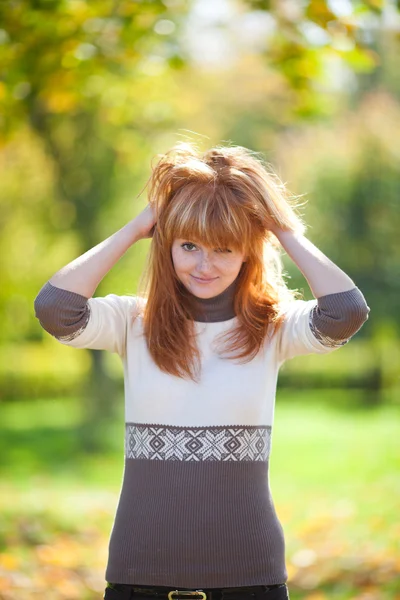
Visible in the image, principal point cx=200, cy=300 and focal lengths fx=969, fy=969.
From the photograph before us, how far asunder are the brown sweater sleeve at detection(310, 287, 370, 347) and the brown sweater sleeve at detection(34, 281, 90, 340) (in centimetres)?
62

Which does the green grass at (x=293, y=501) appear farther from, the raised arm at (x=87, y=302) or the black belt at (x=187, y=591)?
the raised arm at (x=87, y=302)

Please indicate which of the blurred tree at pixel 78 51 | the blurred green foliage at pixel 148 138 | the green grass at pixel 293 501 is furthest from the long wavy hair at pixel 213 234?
the green grass at pixel 293 501

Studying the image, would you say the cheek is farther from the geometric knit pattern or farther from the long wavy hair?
the geometric knit pattern

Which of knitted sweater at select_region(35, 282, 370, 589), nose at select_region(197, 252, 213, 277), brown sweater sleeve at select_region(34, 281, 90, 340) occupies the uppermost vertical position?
nose at select_region(197, 252, 213, 277)

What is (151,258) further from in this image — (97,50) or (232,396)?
(97,50)

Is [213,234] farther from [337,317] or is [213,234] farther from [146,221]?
[337,317]

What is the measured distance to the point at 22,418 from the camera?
1841 cm

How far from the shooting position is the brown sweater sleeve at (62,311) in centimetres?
258

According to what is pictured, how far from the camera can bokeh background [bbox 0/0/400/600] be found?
17.6 ft

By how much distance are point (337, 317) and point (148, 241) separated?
842 centimetres

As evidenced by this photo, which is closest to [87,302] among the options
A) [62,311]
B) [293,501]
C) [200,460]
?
[62,311]

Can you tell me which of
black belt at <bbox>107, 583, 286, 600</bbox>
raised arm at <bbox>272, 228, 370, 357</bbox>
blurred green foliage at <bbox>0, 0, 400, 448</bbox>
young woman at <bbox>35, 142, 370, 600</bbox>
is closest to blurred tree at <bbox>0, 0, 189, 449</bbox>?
blurred green foliage at <bbox>0, 0, 400, 448</bbox>

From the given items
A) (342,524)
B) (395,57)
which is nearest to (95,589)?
(342,524)

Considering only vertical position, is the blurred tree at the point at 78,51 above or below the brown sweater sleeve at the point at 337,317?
above
